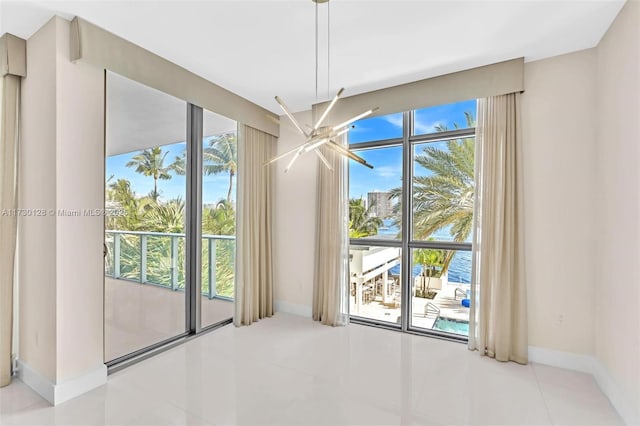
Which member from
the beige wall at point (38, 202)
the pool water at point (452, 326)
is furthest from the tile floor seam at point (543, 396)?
the beige wall at point (38, 202)

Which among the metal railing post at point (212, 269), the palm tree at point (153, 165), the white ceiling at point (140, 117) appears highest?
the white ceiling at point (140, 117)

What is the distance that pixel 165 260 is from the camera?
10.0ft

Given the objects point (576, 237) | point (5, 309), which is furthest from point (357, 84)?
point (5, 309)

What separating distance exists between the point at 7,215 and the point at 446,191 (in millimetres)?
3778

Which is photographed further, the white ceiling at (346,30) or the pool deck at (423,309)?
the pool deck at (423,309)

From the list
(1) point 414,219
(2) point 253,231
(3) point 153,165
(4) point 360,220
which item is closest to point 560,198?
(1) point 414,219

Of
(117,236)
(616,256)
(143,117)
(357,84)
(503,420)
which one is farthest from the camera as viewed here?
(357,84)

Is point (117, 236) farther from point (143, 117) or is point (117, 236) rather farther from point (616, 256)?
point (616, 256)

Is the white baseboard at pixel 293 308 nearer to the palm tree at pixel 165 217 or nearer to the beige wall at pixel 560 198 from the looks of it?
the palm tree at pixel 165 217

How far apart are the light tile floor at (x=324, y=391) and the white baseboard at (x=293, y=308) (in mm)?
847

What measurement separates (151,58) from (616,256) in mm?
3789

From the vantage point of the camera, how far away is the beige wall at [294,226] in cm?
381

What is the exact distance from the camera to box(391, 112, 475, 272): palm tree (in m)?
3.05

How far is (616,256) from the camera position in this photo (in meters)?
2.04
